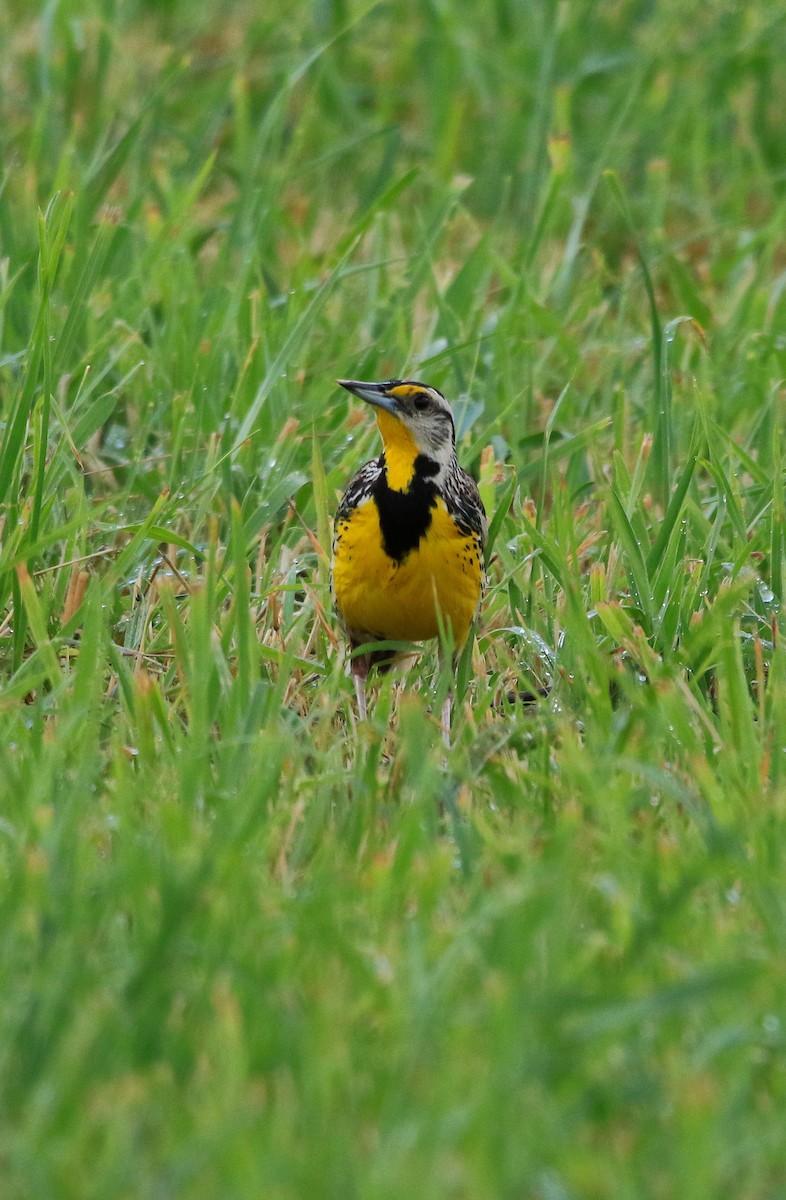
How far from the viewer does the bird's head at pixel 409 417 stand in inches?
169

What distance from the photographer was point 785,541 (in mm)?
4520

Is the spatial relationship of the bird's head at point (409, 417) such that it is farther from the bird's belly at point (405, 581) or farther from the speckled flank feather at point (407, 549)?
the bird's belly at point (405, 581)

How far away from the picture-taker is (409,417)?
431cm

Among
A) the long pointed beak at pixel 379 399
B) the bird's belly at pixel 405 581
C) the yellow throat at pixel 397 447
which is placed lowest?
the bird's belly at pixel 405 581

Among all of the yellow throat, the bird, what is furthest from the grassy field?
the yellow throat

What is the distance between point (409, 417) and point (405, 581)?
428 millimetres

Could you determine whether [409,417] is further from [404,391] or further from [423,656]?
[423,656]

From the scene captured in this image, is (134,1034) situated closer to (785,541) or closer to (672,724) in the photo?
(672,724)

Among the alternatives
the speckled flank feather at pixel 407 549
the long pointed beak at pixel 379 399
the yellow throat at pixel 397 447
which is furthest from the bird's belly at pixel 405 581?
the long pointed beak at pixel 379 399

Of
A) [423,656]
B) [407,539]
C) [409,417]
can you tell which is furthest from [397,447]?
[423,656]

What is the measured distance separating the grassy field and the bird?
0.44 ft

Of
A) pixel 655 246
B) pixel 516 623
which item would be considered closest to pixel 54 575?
pixel 516 623

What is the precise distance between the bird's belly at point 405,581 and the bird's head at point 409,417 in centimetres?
18

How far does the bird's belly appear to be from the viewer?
4082 mm
